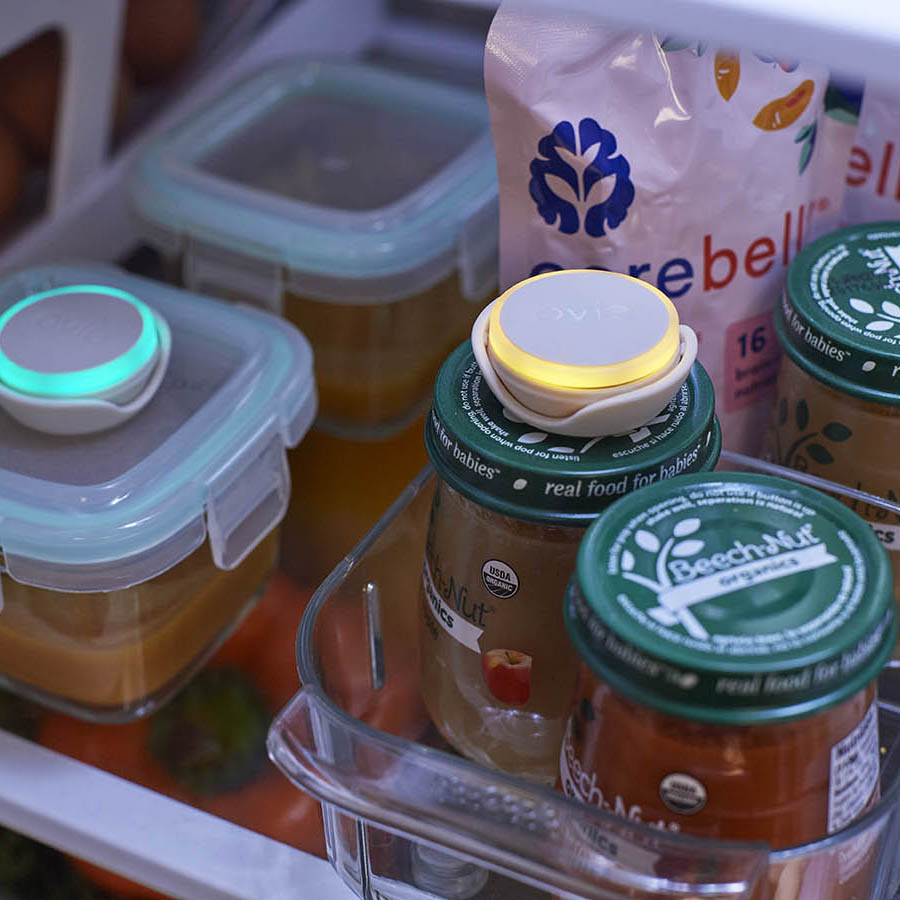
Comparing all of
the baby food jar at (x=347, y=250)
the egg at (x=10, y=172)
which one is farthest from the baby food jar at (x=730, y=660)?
the egg at (x=10, y=172)

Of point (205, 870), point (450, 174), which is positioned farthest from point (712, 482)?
point (450, 174)

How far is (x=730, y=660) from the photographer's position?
17.7 inches

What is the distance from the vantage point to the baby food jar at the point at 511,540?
1.80 ft

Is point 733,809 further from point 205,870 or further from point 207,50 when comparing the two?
point 207,50

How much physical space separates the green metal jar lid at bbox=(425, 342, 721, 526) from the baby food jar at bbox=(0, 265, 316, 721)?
0.62 ft

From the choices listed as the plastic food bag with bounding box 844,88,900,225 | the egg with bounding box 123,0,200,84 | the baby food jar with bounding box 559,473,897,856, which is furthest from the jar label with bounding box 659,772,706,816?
the egg with bounding box 123,0,200,84

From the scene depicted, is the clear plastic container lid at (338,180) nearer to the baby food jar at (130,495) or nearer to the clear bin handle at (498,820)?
the baby food jar at (130,495)

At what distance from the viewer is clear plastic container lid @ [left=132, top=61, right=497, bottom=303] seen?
893mm

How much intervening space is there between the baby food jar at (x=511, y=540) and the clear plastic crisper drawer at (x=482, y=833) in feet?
0.20

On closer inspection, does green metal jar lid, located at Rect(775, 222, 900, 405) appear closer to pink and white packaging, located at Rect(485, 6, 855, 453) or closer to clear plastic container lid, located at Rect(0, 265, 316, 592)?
pink and white packaging, located at Rect(485, 6, 855, 453)

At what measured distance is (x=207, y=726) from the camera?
77 centimetres

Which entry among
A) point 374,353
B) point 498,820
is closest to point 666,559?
point 498,820

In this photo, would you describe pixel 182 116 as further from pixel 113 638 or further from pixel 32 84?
pixel 113 638

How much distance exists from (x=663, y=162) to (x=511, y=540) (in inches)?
8.6
